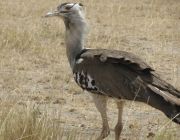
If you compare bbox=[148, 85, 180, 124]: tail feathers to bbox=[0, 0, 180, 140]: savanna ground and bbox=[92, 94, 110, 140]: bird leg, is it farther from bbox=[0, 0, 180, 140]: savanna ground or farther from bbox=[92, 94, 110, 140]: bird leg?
bbox=[92, 94, 110, 140]: bird leg

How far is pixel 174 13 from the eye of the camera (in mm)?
14430

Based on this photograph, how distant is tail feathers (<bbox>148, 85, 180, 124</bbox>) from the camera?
4.99 m

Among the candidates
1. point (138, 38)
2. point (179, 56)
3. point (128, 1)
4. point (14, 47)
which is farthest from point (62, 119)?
point (128, 1)

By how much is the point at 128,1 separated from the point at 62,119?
9617 millimetres

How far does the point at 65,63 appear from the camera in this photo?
9.48 metres

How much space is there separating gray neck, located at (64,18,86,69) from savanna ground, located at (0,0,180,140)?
0.49 metres

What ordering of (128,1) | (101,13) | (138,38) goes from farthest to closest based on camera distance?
(128,1), (101,13), (138,38)

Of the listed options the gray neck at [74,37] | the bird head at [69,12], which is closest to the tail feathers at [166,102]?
the gray neck at [74,37]

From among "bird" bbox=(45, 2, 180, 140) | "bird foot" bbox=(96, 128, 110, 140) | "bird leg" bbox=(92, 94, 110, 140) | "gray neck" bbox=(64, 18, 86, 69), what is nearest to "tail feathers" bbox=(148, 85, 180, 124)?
"bird" bbox=(45, 2, 180, 140)

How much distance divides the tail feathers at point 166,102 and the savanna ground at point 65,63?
0.32 feet

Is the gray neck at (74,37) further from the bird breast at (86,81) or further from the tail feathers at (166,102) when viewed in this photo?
the tail feathers at (166,102)

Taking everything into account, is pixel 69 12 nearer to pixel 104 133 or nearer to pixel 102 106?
pixel 102 106

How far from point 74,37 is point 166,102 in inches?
60.7

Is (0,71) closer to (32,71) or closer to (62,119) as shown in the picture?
(32,71)
